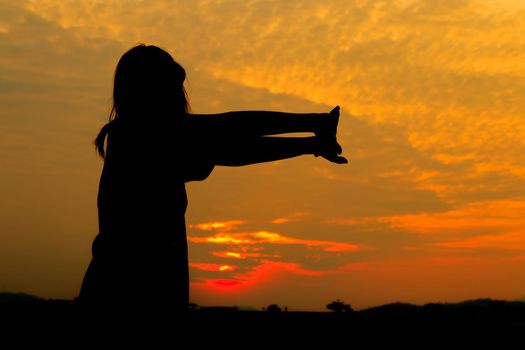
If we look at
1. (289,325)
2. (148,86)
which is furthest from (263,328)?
(148,86)

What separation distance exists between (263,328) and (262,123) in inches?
47.5

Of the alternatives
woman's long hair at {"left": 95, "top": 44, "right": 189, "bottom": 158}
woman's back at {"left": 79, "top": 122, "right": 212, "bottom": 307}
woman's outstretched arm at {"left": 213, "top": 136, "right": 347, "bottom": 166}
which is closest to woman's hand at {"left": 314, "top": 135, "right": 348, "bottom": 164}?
woman's outstretched arm at {"left": 213, "top": 136, "right": 347, "bottom": 166}

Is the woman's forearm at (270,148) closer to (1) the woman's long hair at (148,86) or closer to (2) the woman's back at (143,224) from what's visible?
(2) the woman's back at (143,224)

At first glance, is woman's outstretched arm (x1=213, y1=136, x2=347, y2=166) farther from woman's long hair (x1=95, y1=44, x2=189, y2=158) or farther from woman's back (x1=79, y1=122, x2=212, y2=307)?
woman's long hair (x1=95, y1=44, x2=189, y2=158)

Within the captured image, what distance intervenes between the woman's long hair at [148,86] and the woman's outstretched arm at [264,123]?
0.38 m

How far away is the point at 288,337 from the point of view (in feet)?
15.1

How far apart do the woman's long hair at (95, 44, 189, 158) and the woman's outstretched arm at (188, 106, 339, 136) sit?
38cm

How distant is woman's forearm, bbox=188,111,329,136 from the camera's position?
4.87 m

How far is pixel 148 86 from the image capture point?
5254mm

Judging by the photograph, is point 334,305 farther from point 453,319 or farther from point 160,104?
point 160,104

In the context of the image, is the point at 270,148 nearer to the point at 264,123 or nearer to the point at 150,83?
the point at 264,123

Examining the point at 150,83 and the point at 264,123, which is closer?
the point at 264,123

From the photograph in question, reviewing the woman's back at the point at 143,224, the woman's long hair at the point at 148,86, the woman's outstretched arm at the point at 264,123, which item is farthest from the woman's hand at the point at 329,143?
the woman's long hair at the point at 148,86

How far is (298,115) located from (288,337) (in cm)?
131
